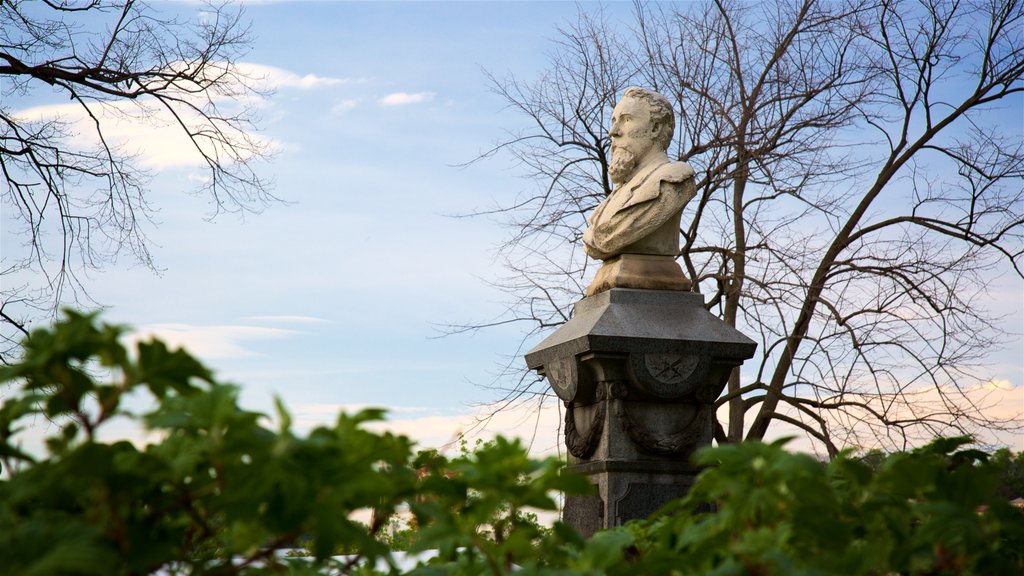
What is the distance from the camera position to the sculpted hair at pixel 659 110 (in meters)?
7.55

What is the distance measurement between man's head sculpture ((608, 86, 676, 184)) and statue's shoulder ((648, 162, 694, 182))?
308 millimetres

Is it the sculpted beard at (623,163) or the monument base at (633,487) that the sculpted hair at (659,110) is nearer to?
the sculpted beard at (623,163)

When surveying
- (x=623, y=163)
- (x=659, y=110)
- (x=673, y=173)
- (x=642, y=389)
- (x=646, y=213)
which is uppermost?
(x=659, y=110)

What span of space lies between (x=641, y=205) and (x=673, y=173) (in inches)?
11.5

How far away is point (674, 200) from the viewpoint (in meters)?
7.20

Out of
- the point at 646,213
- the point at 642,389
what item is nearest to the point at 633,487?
the point at 642,389

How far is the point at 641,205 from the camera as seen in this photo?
7254 mm

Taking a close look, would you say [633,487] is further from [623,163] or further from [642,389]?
[623,163]

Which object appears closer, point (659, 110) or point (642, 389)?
point (642, 389)

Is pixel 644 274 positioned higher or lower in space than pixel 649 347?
higher

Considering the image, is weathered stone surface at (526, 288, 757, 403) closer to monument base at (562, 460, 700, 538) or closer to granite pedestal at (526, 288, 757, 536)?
granite pedestal at (526, 288, 757, 536)

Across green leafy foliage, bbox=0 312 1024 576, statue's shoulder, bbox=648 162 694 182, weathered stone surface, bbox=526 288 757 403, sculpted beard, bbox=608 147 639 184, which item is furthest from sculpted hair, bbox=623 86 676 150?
green leafy foliage, bbox=0 312 1024 576

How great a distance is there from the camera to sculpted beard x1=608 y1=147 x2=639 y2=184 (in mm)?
7562

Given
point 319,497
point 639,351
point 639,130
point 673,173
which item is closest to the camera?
point 319,497
